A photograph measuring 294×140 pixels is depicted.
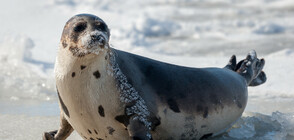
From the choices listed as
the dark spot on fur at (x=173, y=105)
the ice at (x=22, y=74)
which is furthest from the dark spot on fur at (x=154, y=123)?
the ice at (x=22, y=74)

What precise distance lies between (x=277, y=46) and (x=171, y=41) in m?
1.71

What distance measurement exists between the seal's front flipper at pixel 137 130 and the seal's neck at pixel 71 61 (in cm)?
34

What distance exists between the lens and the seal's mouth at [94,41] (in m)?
2.60

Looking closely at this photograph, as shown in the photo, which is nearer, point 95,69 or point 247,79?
point 95,69

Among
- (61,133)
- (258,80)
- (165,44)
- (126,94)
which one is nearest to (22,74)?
(258,80)

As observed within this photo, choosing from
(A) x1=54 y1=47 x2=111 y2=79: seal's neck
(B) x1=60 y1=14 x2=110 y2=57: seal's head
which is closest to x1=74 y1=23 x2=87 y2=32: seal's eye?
(B) x1=60 y1=14 x2=110 y2=57: seal's head

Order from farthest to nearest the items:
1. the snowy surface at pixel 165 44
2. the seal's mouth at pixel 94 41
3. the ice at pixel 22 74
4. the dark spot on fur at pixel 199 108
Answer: the ice at pixel 22 74, the snowy surface at pixel 165 44, the dark spot on fur at pixel 199 108, the seal's mouth at pixel 94 41

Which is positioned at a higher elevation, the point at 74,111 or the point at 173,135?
the point at 74,111

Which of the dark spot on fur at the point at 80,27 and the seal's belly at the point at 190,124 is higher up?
the dark spot on fur at the point at 80,27

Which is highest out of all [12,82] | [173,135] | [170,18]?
[170,18]

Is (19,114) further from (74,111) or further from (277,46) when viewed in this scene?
(277,46)

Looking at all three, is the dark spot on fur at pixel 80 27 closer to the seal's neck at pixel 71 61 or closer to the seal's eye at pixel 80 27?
the seal's eye at pixel 80 27

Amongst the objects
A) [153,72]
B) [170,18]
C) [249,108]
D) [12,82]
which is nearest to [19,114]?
[12,82]

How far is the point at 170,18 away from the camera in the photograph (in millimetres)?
10523
